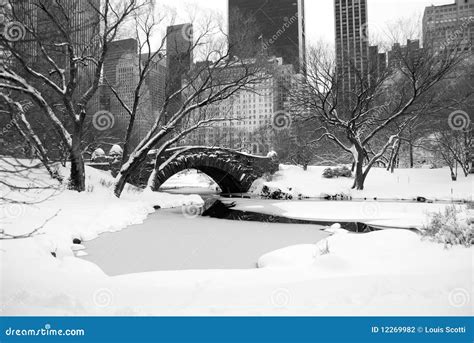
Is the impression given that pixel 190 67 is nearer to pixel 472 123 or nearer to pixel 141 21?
pixel 141 21

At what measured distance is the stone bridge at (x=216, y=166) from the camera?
23.5 meters

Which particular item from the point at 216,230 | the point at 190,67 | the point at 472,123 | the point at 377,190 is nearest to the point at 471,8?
the point at 472,123

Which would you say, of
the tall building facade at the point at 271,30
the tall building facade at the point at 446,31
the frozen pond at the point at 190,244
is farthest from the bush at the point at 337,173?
the frozen pond at the point at 190,244

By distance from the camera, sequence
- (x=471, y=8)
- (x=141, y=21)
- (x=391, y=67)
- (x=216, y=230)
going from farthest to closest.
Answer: (x=471, y=8) → (x=391, y=67) → (x=141, y=21) → (x=216, y=230)

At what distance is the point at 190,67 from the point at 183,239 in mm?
12516

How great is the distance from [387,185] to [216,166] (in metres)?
15.1

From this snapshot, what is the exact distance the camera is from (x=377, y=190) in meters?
26.6

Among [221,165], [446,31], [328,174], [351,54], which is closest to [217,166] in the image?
[221,165]

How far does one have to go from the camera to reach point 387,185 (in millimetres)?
29562

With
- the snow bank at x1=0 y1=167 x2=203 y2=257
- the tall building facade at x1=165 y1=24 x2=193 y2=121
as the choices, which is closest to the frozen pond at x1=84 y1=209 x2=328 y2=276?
the snow bank at x1=0 y1=167 x2=203 y2=257

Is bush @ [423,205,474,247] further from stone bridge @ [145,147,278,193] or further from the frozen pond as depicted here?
stone bridge @ [145,147,278,193]

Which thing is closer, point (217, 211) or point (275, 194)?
point (217, 211)

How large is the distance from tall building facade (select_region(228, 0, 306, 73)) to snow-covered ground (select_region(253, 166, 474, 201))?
10.4 metres

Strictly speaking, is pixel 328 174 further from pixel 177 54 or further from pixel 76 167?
pixel 76 167
